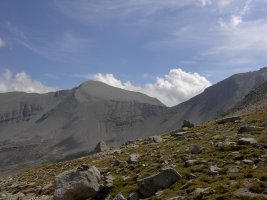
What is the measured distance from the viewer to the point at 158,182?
26.8 meters

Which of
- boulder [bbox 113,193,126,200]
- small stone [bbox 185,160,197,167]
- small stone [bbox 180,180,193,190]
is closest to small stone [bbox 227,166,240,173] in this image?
small stone [bbox 180,180,193,190]

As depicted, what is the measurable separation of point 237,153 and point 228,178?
526 cm

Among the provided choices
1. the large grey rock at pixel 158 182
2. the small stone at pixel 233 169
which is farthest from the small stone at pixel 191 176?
the small stone at pixel 233 169

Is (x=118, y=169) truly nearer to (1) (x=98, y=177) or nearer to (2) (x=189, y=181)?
(1) (x=98, y=177)

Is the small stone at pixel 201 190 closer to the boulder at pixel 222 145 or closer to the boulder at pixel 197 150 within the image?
the boulder at pixel 222 145

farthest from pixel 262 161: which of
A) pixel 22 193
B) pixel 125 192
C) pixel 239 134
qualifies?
pixel 22 193

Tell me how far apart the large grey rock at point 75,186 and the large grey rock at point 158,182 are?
4.85 m

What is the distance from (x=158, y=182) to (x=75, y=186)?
648 cm

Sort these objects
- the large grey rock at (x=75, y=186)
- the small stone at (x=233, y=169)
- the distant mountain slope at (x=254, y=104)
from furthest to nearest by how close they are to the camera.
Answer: the distant mountain slope at (x=254, y=104) < the large grey rock at (x=75, y=186) < the small stone at (x=233, y=169)

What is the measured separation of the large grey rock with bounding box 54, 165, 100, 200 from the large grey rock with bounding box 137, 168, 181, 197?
15.9 ft

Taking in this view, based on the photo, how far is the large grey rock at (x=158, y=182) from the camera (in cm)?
2661

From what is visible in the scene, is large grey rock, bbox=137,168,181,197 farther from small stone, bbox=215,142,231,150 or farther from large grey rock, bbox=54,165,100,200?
small stone, bbox=215,142,231,150

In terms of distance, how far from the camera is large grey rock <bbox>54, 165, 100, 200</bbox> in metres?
30.2

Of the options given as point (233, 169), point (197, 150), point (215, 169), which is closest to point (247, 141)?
point (197, 150)
